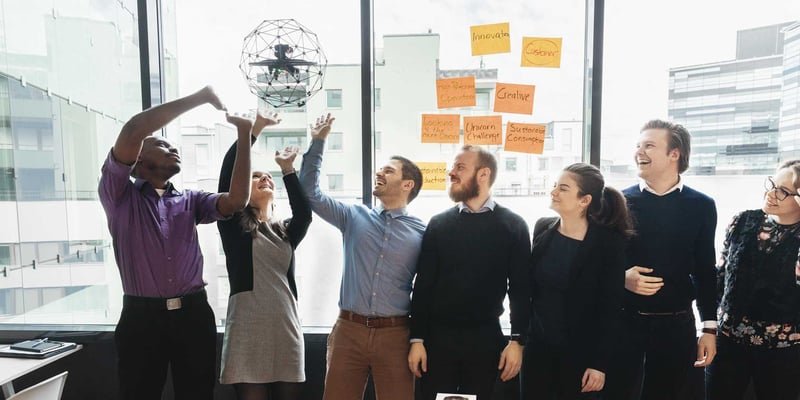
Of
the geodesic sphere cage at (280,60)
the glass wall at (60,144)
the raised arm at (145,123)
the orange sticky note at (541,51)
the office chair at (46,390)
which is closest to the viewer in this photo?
the raised arm at (145,123)

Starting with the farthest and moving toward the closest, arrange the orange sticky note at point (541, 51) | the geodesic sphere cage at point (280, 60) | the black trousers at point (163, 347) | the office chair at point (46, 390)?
the orange sticky note at point (541, 51) → the geodesic sphere cage at point (280, 60) → the office chair at point (46, 390) → the black trousers at point (163, 347)

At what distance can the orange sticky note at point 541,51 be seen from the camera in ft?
7.82

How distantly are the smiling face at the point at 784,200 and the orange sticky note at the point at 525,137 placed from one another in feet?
3.21

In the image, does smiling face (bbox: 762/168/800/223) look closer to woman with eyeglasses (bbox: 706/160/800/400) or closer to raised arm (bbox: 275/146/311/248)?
woman with eyeglasses (bbox: 706/160/800/400)

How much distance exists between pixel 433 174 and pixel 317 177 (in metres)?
0.72

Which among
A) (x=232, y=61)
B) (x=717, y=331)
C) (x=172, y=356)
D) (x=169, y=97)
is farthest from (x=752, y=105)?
(x=169, y=97)

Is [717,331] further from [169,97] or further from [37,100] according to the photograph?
[37,100]

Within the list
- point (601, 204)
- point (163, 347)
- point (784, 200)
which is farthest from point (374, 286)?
point (784, 200)

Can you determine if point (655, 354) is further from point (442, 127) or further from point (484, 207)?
point (442, 127)

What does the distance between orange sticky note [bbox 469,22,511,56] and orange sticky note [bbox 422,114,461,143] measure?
385 millimetres

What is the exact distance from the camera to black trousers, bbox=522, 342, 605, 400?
170 centimetres

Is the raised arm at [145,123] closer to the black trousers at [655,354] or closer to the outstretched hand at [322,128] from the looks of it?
the outstretched hand at [322,128]

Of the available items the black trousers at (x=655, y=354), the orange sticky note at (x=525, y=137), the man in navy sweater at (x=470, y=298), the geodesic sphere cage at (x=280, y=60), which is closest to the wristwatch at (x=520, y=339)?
the man in navy sweater at (x=470, y=298)

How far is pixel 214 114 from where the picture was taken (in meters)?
2.53
